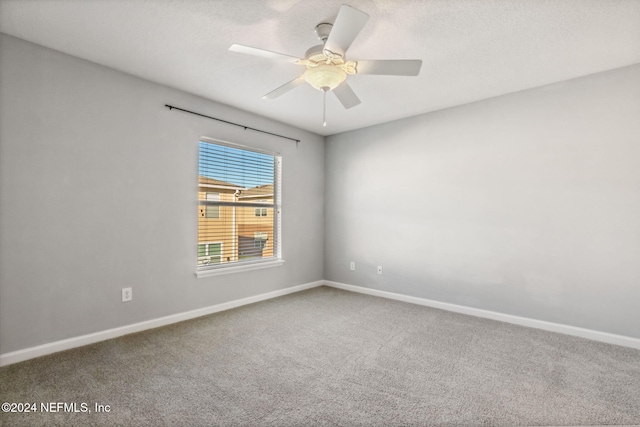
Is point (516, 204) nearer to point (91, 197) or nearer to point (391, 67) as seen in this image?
point (391, 67)

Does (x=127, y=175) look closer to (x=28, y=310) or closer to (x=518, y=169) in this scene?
(x=28, y=310)

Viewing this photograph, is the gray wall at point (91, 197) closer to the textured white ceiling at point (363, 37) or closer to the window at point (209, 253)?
the window at point (209, 253)

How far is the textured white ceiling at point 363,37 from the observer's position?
192 centimetres

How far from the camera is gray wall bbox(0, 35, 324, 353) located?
2.27m

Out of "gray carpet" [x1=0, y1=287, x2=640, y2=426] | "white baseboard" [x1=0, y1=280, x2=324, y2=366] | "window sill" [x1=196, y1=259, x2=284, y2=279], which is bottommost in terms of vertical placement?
"gray carpet" [x1=0, y1=287, x2=640, y2=426]

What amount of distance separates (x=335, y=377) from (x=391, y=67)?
214 cm

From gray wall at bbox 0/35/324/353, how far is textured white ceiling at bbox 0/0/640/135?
0.28 metres

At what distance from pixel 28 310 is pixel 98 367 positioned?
76 centimetres

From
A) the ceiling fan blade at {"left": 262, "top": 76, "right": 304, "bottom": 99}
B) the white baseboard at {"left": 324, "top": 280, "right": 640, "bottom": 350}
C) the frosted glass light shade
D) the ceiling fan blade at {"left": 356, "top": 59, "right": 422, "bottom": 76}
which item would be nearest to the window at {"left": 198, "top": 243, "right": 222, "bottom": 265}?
the ceiling fan blade at {"left": 262, "top": 76, "right": 304, "bottom": 99}

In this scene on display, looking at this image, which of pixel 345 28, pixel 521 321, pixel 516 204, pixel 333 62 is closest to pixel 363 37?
pixel 333 62

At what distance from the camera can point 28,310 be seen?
2.31 metres

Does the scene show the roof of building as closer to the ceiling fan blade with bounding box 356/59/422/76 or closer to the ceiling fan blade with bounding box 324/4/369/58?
the ceiling fan blade with bounding box 356/59/422/76

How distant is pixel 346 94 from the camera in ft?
8.00

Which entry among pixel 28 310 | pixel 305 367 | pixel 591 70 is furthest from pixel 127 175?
pixel 591 70
